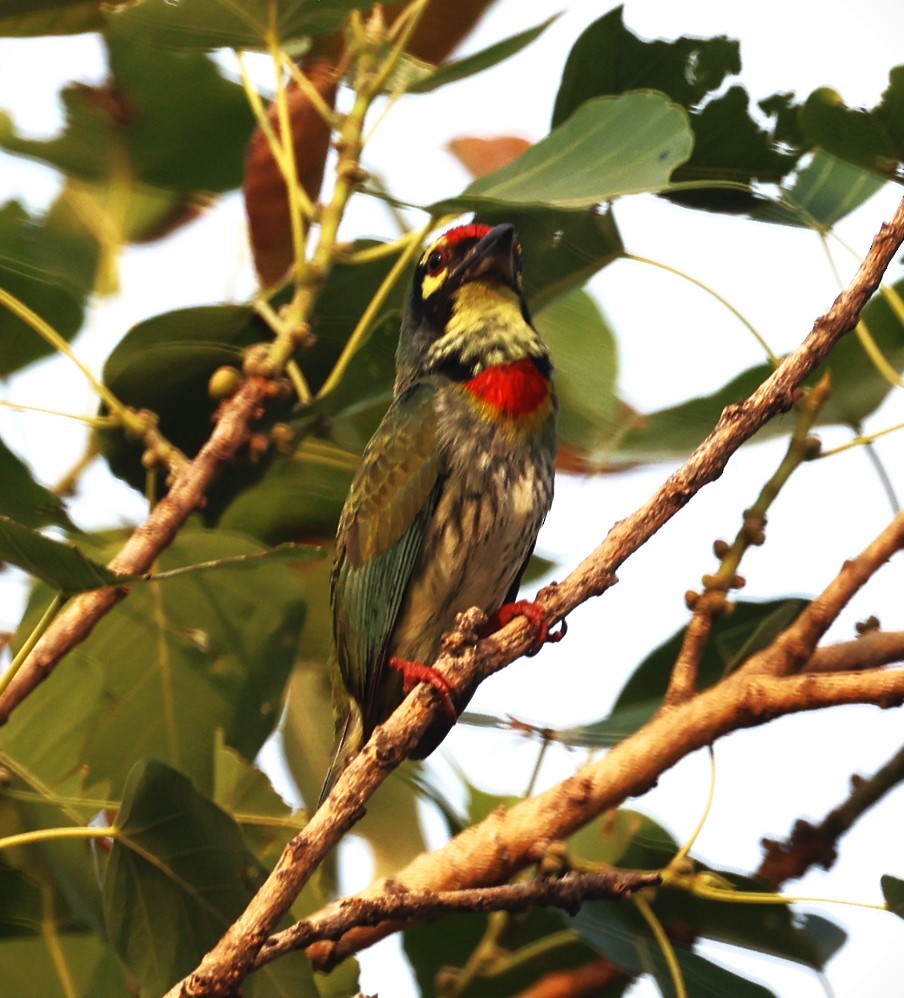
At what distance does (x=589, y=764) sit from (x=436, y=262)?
166 cm

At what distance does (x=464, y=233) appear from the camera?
380cm

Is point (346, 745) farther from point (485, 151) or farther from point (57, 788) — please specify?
point (485, 151)

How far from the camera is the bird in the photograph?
335cm

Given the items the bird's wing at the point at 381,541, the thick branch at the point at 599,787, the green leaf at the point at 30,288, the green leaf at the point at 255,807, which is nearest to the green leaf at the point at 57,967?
the green leaf at the point at 255,807

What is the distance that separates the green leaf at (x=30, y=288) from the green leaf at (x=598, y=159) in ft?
3.06

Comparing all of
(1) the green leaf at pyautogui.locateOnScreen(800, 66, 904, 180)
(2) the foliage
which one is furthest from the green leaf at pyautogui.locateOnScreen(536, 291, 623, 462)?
(1) the green leaf at pyautogui.locateOnScreen(800, 66, 904, 180)

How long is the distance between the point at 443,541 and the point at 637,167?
3.35ft

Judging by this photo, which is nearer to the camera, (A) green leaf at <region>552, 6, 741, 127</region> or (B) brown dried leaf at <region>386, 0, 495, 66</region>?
(A) green leaf at <region>552, 6, 741, 127</region>

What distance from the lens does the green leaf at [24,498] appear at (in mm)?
3016

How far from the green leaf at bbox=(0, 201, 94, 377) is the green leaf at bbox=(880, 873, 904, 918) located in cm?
212

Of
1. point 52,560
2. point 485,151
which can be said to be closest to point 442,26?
point 485,151

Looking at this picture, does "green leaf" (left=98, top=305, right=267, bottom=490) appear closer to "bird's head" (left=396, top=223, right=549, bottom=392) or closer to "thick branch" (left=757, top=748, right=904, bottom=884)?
"bird's head" (left=396, top=223, right=549, bottom=392)

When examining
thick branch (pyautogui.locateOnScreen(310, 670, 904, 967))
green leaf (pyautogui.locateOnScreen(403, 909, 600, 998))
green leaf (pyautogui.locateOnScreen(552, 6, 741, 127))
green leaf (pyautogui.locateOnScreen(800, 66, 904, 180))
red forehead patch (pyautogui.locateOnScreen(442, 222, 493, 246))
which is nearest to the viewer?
thick branch (pyautogui.locateOnScreen(310, 670, 904, 967))

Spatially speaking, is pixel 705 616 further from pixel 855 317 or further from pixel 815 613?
pixel 855 317
